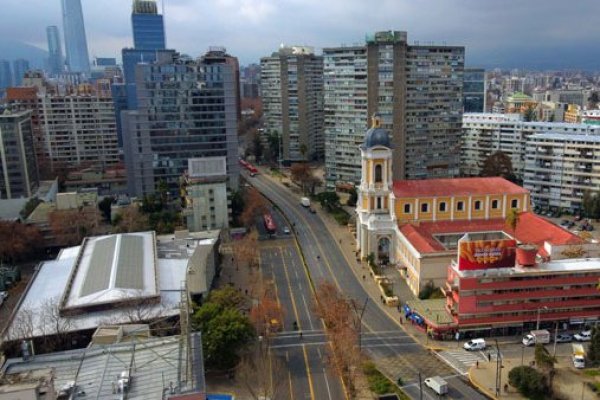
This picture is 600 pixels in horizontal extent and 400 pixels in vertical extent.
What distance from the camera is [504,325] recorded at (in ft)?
173

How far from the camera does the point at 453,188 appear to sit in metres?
73.8

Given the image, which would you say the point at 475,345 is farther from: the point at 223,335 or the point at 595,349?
the point at 223,335

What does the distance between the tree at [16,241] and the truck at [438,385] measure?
59163mm

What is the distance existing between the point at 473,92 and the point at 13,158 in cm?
15599

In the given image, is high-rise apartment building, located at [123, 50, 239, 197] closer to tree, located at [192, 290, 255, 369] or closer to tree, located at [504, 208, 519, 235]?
tree, located at [504, 208, 519, 235]

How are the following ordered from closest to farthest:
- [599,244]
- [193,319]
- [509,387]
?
[509,387] < [193,319] < [599,244]

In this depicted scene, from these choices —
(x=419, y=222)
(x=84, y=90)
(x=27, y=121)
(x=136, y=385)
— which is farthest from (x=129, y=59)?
(x=136, y=385)

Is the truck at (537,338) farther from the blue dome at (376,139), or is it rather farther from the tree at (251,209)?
the tree at (251,209)

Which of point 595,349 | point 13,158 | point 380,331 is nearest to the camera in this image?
point 595,349

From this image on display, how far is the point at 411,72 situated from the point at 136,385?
85.7 meters

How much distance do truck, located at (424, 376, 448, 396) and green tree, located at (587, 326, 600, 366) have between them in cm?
1383

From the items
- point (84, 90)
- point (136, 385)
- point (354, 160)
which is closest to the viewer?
point (136, 385)

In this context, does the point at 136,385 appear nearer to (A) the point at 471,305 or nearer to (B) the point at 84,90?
(A) the point at 471,305

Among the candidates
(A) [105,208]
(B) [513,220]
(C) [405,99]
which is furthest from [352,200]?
(A) [105,208]
